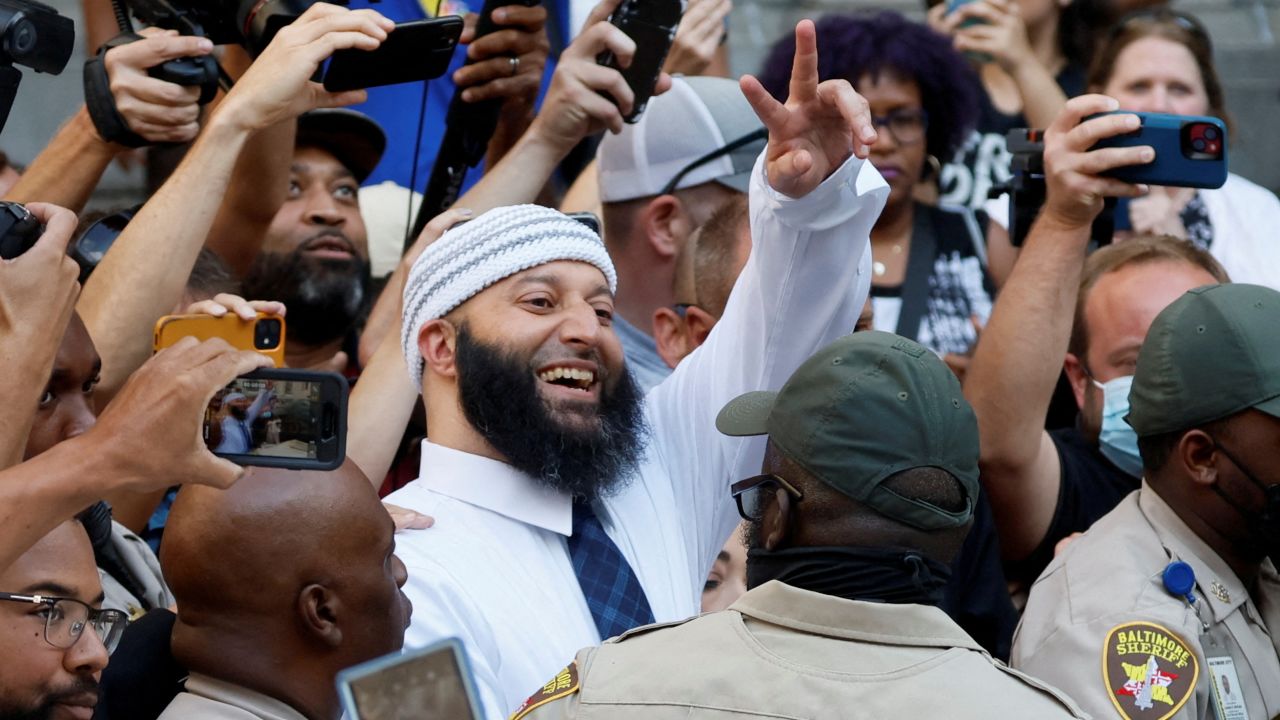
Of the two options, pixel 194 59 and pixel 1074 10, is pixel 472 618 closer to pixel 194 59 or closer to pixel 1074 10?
pixel 194 59

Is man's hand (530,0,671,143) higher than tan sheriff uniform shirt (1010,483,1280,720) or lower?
higher

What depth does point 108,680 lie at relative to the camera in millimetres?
3045

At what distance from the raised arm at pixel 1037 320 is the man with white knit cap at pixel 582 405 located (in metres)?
0.52

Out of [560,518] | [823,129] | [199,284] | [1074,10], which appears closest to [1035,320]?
[823,129]

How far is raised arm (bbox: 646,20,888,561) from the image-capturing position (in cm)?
340

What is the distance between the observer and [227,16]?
13.7 feet

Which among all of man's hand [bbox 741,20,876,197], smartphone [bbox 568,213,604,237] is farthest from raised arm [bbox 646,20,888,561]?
smartphone [bbox 568,213,604,237]

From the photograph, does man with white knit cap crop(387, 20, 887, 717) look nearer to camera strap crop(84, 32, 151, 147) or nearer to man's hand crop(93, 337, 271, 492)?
camera strap crop(84, 32, 151, 147)

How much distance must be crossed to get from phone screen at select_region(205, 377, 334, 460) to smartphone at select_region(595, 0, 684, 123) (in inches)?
75.2

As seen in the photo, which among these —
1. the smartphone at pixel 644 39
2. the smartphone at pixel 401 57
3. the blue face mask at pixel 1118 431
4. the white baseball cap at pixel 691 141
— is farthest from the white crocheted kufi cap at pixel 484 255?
the blue face mask at pixel 1118 431

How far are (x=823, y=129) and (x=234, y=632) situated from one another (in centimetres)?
145

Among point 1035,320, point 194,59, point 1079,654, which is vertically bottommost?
point 1079,654

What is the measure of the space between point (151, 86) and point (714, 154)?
1.57m

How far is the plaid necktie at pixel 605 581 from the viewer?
3.44 m
